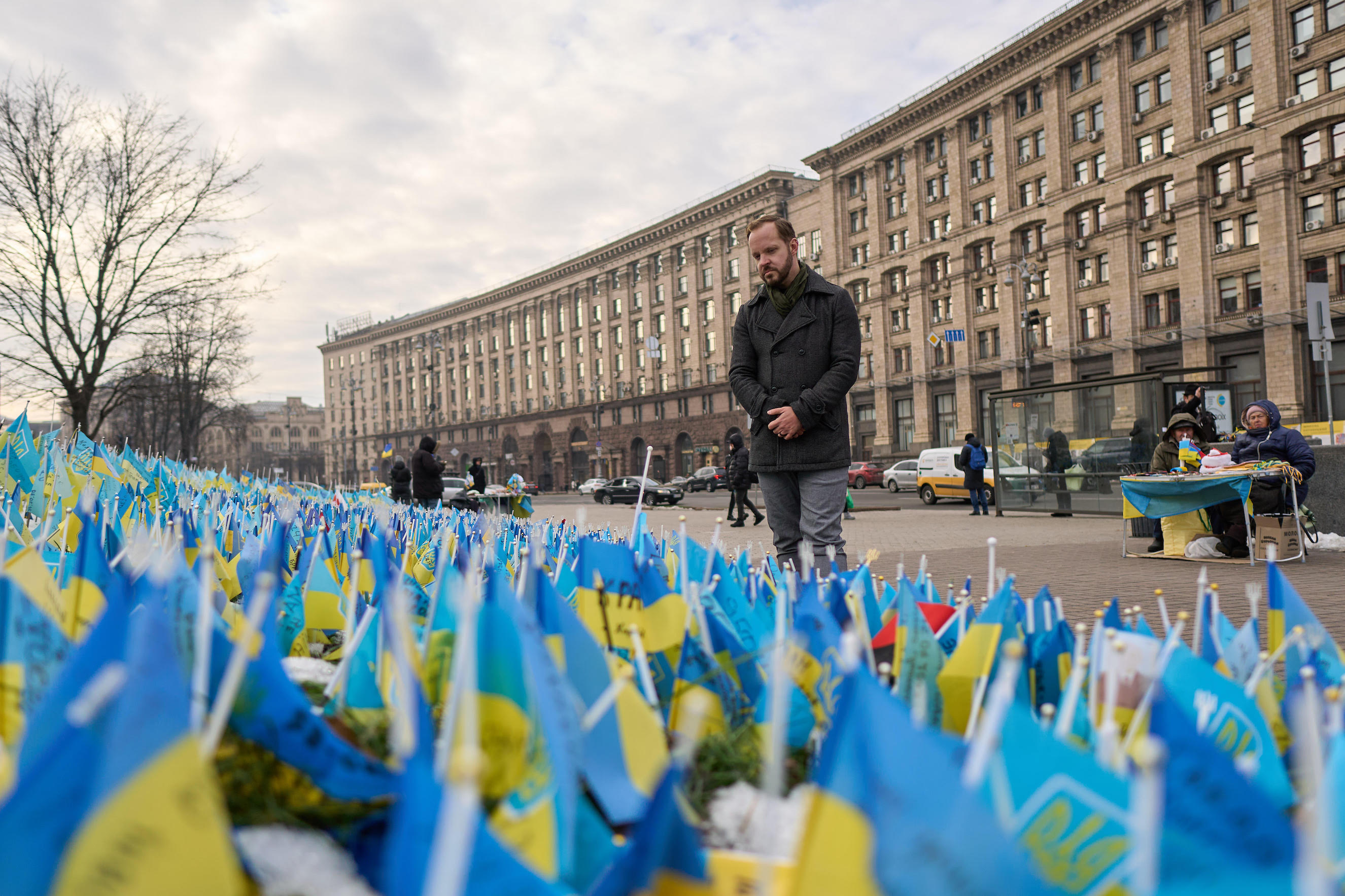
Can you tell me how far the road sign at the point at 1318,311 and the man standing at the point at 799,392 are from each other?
9.83 m

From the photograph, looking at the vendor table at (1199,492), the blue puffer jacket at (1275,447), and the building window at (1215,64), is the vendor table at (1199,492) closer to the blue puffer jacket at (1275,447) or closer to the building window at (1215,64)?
the blue puffer jacket at (1275,447)

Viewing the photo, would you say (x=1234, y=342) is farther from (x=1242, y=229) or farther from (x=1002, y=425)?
(x=1002, y=425)

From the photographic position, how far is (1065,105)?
41.7 metres

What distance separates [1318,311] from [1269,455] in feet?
10.4

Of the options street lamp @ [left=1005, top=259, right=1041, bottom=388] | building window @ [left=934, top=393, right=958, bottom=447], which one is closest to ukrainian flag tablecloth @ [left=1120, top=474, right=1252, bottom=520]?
street lamp @ [left=1005, top=259, right=1041, bottom=388]

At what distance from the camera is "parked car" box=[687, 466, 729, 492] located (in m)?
47.8

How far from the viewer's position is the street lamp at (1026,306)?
39.6 m

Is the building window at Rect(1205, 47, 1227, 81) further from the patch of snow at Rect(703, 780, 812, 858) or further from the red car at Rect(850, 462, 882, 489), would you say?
the patch of snow at Rect(703, 780, 812, 858)

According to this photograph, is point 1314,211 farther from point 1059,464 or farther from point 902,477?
point 1059,464

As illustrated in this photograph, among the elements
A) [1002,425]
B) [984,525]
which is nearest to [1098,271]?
[1002,425]

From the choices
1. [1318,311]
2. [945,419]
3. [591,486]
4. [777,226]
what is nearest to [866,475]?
[945,419]

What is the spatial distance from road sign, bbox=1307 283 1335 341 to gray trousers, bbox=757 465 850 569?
9.88 metres

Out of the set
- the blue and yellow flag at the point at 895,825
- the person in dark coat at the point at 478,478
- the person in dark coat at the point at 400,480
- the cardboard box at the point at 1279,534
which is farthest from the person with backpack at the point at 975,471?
the blue and yellow flag at the point at 895,825

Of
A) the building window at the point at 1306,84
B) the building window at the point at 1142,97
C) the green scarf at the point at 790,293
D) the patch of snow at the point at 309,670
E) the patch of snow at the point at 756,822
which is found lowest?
the patch of snow at the point at 756,822
